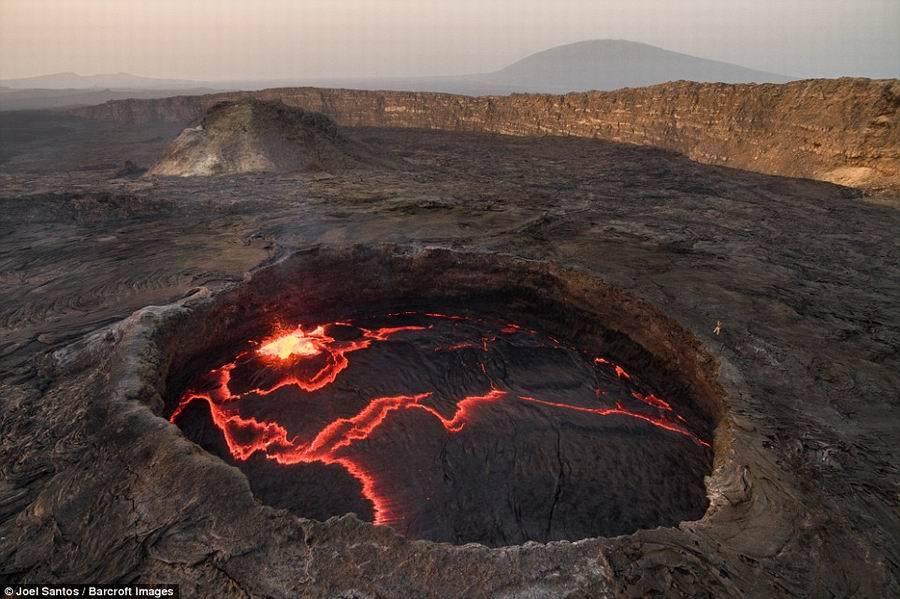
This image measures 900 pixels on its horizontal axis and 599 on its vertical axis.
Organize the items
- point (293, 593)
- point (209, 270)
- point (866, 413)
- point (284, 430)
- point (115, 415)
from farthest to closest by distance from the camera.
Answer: point (209, 270)
point (284, 430)
point (866, 413)
point (115, 415)
point (293, 593)

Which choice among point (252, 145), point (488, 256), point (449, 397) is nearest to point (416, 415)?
point (449, 397)

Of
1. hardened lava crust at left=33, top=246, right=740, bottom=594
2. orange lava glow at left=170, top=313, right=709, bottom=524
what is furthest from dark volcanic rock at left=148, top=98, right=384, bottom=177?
orange lava glow at left=170, top=313, right=709, bottom=524

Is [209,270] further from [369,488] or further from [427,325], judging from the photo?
[369,488]

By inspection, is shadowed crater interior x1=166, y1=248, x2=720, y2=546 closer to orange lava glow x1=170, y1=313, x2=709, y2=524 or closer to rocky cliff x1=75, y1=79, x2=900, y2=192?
orange lava glow x1=170, y1=313, x2=709, y2=524

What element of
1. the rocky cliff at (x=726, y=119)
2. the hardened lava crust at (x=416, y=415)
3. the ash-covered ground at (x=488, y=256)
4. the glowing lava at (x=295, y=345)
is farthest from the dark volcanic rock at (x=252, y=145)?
the rocky cliff at (x=726, y=119)

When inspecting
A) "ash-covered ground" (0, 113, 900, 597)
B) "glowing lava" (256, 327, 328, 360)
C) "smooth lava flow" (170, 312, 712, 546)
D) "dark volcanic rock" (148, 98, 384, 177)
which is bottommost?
"smooth lava flow" (170, 312, 712, 546)

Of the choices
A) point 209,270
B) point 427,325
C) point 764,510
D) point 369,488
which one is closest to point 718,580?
point 764,510
